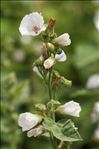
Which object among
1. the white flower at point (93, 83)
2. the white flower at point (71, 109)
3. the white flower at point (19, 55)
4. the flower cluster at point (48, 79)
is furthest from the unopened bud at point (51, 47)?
the white flower at point (19, 55)

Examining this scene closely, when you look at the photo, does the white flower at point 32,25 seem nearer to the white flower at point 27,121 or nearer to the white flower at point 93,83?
the white flower at point 27,121

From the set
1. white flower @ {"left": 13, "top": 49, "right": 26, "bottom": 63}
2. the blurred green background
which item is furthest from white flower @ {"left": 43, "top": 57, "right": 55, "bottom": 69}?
white flower @ {"left": 13, "top": 49, "right": 26, "bottom": 63}

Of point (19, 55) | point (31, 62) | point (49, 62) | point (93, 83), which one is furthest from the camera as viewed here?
point (31, 62)

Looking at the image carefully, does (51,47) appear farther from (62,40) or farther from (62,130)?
(62,130)

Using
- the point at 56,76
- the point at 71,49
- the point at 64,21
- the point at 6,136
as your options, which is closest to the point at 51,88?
the point at 56,76

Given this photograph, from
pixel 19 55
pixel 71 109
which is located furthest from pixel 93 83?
pixel 71 109

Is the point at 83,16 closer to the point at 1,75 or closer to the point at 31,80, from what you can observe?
the point at 31,80
